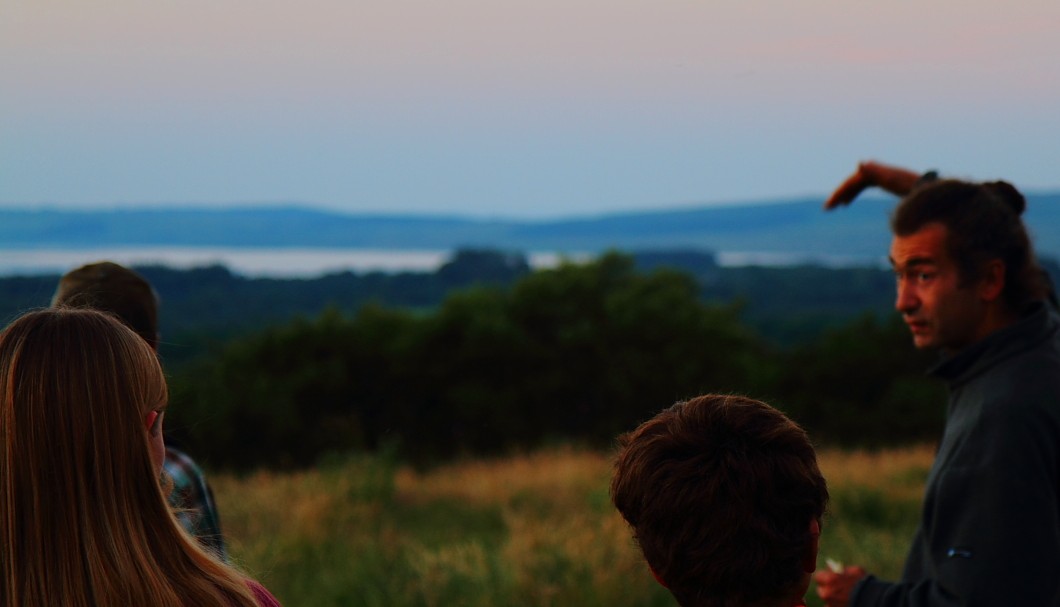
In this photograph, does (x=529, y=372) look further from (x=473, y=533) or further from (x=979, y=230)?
(x=979, y=230)

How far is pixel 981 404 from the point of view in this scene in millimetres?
2994

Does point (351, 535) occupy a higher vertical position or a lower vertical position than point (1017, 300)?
lower

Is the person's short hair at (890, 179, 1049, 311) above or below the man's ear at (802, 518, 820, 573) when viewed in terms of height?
above

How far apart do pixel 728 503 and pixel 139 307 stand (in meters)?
1.75

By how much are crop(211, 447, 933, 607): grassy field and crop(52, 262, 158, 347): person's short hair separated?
3.54ft

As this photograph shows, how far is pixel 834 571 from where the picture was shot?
3.21 meters

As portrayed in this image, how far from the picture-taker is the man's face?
10.5 feet

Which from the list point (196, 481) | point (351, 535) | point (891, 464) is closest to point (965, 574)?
point (196, 481)

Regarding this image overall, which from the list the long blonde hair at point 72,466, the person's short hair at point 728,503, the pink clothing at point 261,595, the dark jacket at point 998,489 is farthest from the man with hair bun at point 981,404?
the long blonde hair at point 72,466

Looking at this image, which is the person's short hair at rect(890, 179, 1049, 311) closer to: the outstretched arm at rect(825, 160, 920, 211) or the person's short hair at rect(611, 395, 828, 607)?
the outstretched arm at rect(825, 160, 920, 211)

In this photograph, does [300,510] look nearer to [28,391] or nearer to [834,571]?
[834,571]

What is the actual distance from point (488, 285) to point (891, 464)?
51.3 feet

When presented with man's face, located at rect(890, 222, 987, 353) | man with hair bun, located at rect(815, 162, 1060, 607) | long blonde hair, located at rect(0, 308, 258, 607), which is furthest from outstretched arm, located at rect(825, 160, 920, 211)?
long blonde hair, located at rect(0, 308, 258, 607)

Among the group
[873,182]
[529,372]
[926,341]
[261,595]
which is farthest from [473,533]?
[529,372]
